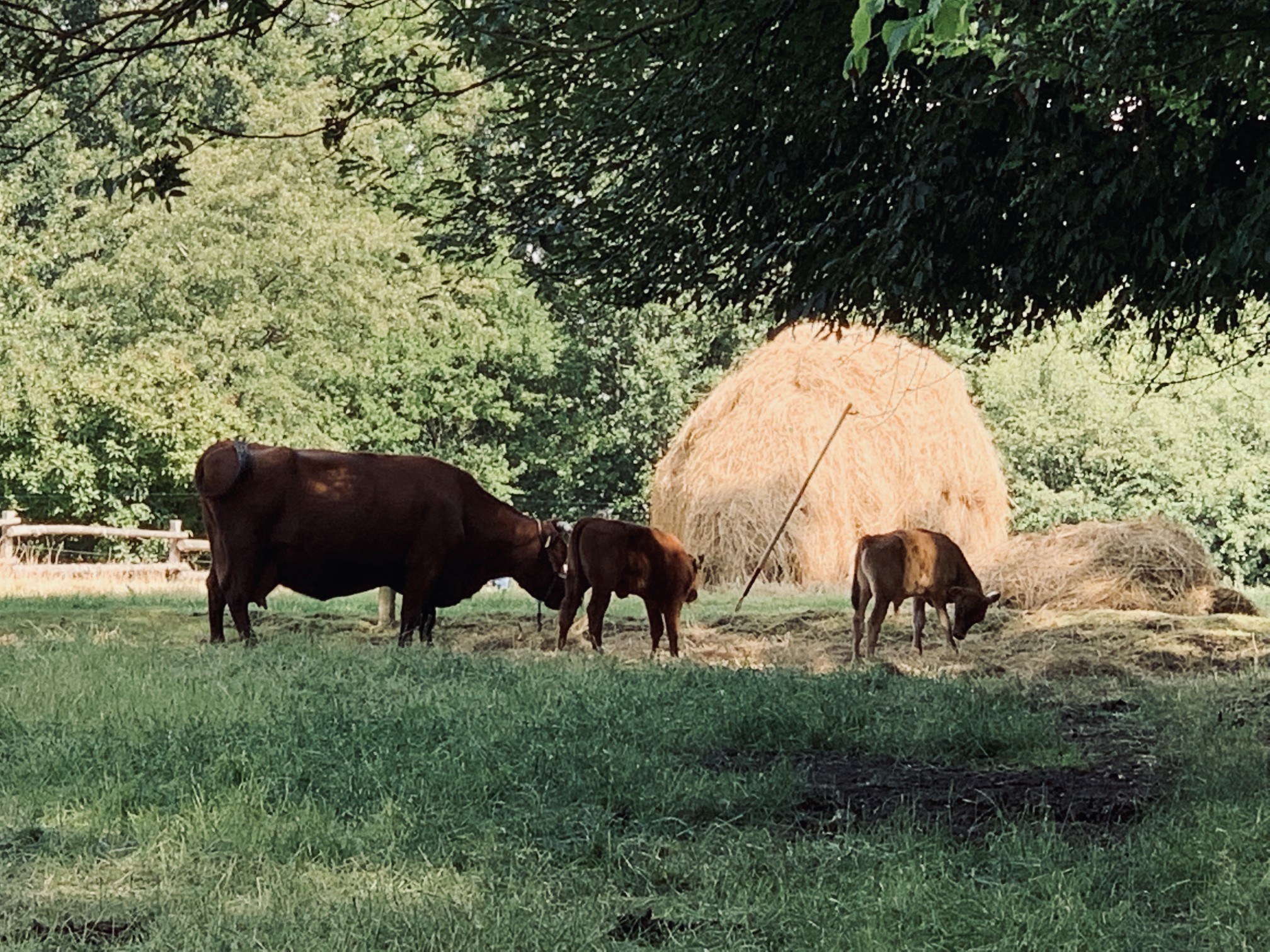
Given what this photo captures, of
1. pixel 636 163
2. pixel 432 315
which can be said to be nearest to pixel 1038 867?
pixel 636 163

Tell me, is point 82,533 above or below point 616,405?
below

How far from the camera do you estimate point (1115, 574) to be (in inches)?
792

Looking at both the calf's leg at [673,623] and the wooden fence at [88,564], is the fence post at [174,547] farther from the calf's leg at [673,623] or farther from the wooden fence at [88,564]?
the calf's leg at [673,623]

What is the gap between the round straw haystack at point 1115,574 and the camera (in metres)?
19.8

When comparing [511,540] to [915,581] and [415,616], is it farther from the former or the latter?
[915,581]

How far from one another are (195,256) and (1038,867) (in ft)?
107

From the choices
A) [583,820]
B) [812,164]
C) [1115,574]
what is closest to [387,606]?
[812,164]

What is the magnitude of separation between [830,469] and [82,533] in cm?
1201

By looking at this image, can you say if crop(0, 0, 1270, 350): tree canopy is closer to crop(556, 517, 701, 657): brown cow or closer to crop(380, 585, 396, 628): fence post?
crop(556, 517, 701, 657): brown cow

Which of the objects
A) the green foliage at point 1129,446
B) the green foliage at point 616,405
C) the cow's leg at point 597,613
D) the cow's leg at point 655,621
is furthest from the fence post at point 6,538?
→ the green foliage at point 1129,446

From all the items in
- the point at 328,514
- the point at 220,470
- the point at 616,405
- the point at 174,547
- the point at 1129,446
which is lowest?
the point at 174,547

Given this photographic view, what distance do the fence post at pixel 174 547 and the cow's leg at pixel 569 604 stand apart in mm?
15477

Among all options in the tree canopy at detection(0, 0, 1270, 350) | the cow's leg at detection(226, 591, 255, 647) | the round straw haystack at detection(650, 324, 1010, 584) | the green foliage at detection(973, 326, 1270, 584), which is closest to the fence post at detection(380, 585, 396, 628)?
the cow's leg at detection(226, 591, 255, 647)

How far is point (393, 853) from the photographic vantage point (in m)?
5.23
